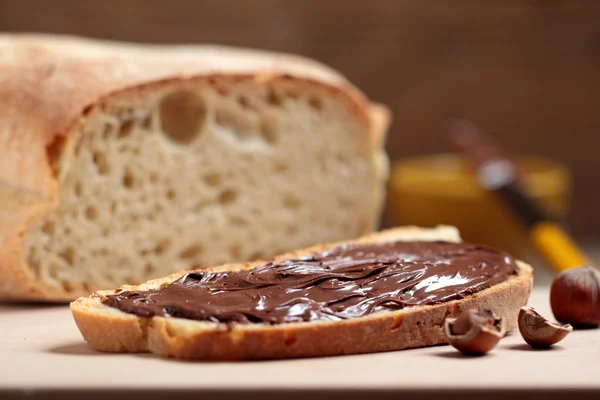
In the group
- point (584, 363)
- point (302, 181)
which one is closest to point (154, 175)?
point (302, 181)

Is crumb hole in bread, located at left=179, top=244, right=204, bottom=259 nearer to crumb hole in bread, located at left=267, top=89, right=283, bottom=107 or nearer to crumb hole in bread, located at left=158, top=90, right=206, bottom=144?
crumb hole in bread, located at left=158, top=90, right=206, bottom=144

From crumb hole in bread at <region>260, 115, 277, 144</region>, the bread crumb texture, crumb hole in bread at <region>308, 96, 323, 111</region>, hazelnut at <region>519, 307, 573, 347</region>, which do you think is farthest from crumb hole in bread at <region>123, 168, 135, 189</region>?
hazelnut at <region>519, 307, 573, 347</region>

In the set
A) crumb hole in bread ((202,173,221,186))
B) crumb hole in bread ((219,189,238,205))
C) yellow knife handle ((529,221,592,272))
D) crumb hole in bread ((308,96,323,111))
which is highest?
crumb hole in bread ((308,96,323,111))

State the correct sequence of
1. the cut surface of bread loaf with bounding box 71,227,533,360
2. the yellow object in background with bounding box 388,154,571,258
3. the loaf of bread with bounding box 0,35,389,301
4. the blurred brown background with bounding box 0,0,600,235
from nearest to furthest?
the cut surface of bread loaf with bounding box 71,227,533,360
the loaf of bread with bounding box 0,35,389,301
the yellow object in background with bounding box 388,154,571,258
the blurred brown background with bounding box 0,0,600,235

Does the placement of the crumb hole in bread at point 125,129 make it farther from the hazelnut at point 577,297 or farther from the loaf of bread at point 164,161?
the hazelnut at point 577,297

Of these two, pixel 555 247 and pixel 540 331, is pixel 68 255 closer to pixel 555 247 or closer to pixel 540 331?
pixel 540 331

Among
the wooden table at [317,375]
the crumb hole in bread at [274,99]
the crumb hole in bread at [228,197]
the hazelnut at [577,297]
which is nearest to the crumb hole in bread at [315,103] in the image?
the crumb hole in bread at [274,99]

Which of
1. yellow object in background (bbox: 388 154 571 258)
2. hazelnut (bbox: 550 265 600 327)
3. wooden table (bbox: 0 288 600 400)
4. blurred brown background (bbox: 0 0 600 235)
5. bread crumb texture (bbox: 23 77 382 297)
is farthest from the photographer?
blurred brown background (bbox: 0 0 600 235)
